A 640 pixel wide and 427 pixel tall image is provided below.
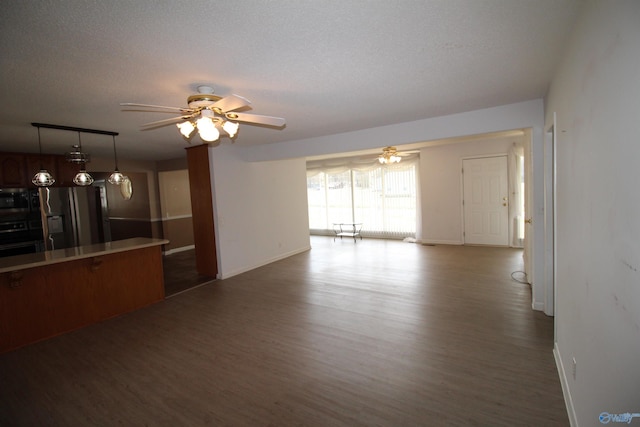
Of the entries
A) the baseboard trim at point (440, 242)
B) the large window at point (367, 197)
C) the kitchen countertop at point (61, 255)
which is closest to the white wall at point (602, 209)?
the kitchen countertop at point (61, 255)

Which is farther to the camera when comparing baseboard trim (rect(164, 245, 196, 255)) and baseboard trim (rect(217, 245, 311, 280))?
baseboard trim (rect(164, 245, 196, 255))

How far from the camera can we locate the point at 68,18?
1392 millimetres

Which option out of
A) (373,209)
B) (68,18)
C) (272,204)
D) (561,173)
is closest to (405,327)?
(561,173)

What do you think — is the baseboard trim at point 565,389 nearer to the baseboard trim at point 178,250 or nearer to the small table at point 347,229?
the small table at point 347,229

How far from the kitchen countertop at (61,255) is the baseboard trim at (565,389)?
15.0ft

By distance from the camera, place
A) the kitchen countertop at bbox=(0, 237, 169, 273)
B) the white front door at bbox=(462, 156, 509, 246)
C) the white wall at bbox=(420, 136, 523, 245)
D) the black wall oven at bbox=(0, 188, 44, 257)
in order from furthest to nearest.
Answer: the white wall at bbox=(420, 136, 523, 245) < the white front door at bbox=(462, 156, 509, 246) < the black wall oven at bbox=(0, 188, 44, 257) < the kitchen countertop at bbox=(0, 237, 169, 273)

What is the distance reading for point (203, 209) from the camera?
5.29 meters

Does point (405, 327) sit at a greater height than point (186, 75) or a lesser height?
lesser

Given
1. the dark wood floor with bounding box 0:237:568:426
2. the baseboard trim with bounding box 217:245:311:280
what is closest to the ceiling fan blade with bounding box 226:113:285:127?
the dark wood floor with bounding box 0:237:568:426

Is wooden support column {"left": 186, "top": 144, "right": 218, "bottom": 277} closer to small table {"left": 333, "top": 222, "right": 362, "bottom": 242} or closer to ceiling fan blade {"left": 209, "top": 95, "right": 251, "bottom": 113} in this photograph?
ceiling fan blade {"left": 209, "top": 95, "right": 251, "bottom": 113}

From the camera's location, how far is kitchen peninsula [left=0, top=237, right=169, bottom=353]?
302 centimetres

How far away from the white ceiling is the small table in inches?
215

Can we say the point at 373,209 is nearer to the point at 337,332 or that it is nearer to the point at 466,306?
the point at 466,306

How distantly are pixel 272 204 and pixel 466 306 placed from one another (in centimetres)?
419
